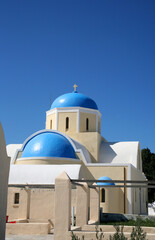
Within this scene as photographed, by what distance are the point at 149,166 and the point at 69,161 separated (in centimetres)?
1872

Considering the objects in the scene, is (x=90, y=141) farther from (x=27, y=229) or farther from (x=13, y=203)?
(x=27, y=229)

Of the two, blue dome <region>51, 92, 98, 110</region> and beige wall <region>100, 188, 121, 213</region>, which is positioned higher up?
blue dome <region>51, 92, 98, 110</region>

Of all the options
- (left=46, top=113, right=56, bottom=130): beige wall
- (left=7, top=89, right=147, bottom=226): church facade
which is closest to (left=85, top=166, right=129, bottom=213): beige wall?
(left=7, top=89, right=147, bottom=226): church facade

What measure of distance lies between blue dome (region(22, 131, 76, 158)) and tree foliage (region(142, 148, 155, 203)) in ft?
58.6

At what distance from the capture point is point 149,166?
32.0m

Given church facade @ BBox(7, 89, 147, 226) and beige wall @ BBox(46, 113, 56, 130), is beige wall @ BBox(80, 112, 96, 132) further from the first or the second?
beige wall @ BBox(46, 113, 56, 130)

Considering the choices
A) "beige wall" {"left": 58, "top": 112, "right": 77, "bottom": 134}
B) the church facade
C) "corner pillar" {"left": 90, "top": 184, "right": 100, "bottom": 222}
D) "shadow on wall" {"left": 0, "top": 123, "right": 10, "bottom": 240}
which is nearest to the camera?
"shadow on wall" {"left": 0, "top": 123, "right": 10, "bottom": 240}

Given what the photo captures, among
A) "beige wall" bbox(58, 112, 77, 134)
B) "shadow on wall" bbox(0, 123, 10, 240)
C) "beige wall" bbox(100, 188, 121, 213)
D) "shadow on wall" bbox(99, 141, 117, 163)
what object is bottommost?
"beige wall" bbox(100, 188, 121, 213)

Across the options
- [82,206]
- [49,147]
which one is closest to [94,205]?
[82,206]

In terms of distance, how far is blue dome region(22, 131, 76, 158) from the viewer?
1523 cm

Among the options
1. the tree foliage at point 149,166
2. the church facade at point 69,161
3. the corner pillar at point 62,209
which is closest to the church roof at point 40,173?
the church facade at point 69,161

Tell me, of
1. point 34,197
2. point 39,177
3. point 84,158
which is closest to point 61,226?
point 34,197

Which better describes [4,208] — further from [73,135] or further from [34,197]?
[73,135]

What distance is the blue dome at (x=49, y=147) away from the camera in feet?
50.0
